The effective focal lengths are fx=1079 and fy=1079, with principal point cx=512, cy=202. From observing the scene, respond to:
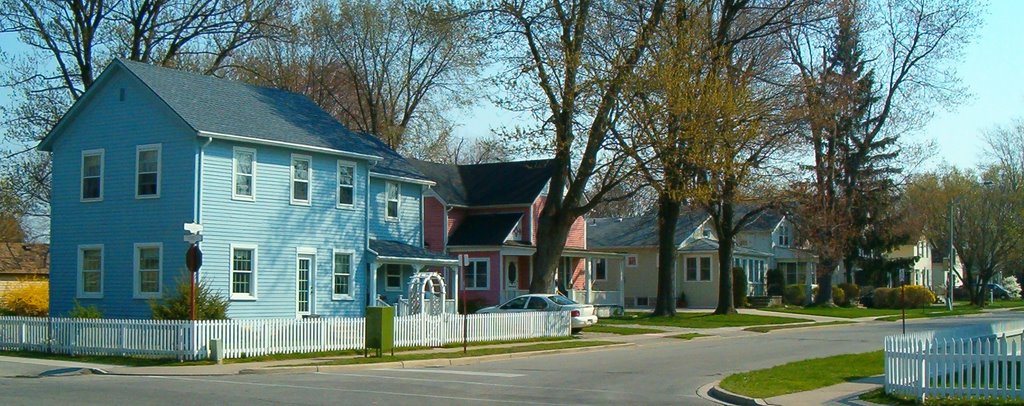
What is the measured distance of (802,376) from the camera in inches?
847

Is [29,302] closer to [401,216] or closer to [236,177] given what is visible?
[236,177]

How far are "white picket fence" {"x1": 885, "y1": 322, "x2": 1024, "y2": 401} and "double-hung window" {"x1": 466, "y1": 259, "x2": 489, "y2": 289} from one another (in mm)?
32554

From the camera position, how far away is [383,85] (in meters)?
61.8

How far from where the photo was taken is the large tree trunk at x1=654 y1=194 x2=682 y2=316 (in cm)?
4478

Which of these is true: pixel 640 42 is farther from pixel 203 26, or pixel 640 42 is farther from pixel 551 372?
pixel 203 26

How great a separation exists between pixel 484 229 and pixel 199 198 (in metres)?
21.5

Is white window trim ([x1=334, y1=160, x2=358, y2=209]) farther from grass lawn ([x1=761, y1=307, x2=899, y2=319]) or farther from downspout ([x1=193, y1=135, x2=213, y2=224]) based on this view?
grass lawn ([x1=761, y1=307, x2=899, y2=319])

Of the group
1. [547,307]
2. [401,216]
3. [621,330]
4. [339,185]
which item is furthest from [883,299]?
[339,185]

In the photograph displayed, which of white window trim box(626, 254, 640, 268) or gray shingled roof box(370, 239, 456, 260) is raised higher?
gray shingled roof box(370, 239, 456, 260)

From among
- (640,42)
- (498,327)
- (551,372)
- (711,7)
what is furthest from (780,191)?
(551,372)

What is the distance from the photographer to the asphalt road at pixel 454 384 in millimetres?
17016

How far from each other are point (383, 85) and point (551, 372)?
4073 centimetres

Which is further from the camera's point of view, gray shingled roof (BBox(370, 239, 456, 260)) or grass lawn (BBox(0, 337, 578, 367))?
gray shingled roof (BBox(370, 239, 456, 260))

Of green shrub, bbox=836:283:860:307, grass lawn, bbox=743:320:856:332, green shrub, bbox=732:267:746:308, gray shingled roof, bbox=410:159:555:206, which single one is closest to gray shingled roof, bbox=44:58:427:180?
gray shingled roof, bbox=410:159:555:206
